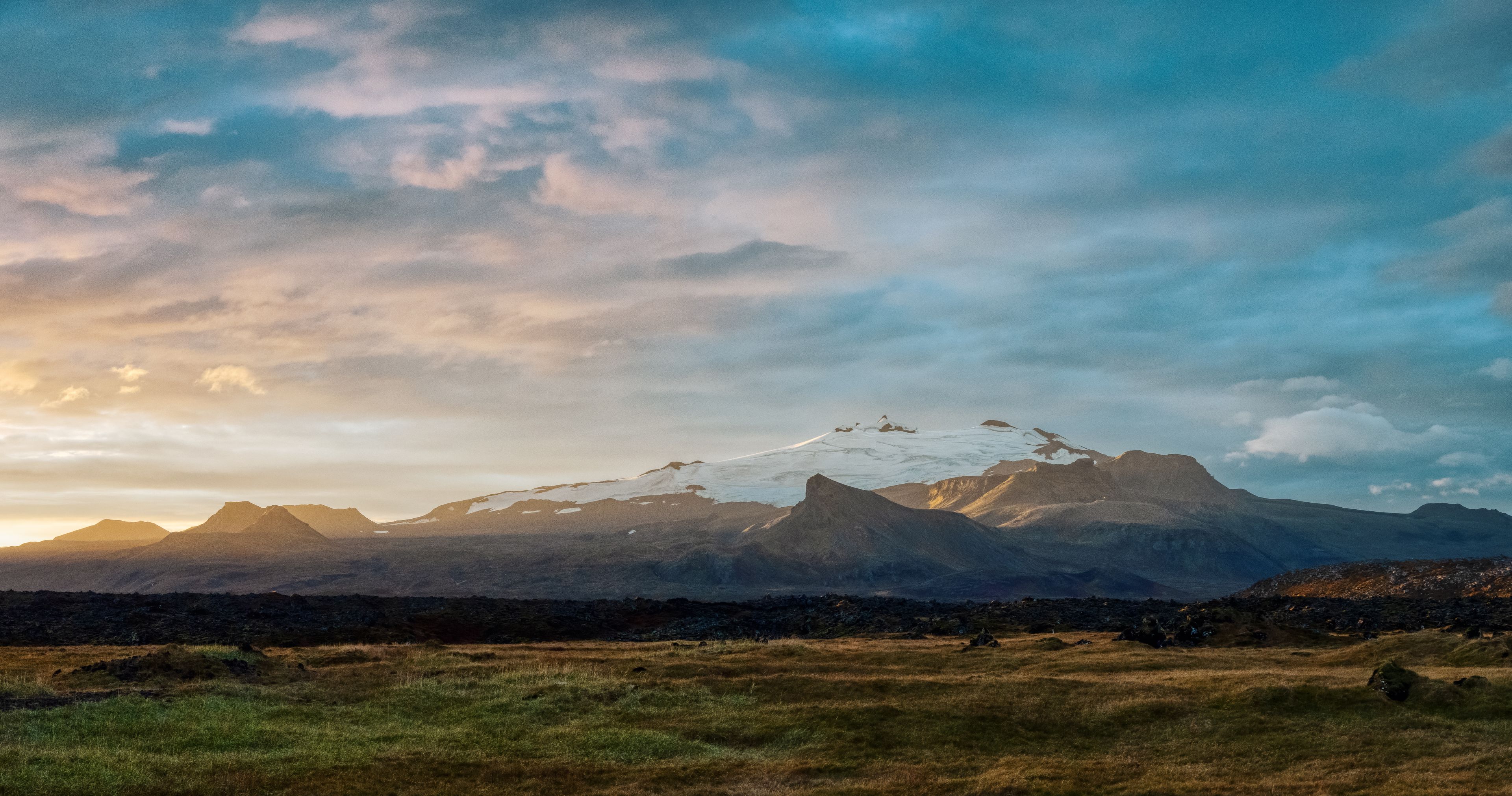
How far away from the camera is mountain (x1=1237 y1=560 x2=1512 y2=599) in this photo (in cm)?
11594

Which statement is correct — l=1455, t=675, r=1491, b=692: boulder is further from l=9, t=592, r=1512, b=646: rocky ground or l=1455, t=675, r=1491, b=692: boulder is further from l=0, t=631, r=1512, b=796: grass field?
l=9, t=592, r=1512, b=646: rocky ground

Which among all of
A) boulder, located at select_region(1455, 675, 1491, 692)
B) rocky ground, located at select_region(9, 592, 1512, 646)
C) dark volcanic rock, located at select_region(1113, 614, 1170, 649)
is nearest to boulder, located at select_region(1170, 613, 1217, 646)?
rocky ground, located at select_region(9, 592, 1512, 646)

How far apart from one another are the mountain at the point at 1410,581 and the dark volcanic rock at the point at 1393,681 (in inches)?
2885

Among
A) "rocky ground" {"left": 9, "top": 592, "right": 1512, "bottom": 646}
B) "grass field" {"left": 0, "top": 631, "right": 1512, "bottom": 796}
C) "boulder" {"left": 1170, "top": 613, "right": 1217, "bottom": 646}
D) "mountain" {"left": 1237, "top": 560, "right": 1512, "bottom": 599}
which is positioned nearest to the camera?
"grass field" {"left": 0, "top": 631, "right": 1512, "bottom": 796}

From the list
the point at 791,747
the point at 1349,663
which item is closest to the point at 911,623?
the point at 1349,663

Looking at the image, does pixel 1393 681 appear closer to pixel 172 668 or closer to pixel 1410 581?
pixel 172 668

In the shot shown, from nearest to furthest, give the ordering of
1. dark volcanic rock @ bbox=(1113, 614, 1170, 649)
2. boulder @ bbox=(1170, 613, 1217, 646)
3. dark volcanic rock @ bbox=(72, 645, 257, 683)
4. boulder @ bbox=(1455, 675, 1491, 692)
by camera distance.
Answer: boulder @ bbox=(1455, 675, 1491, 692), dark volcanic rock @ bbox=(72, 645, 257, 683), dark volcanic rock @ bbox=(1113, 614, 1170, 649), boulder @ bbox=(1170, 613, 1217, 646)

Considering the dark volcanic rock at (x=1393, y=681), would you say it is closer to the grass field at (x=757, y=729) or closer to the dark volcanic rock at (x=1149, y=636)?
the grass field at (x=757, y=729)

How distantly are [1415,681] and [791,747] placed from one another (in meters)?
27.1

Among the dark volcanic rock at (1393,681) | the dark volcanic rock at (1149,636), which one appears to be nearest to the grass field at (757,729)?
the dark volcanic rock at (1393,681)

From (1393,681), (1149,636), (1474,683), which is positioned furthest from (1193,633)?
(1393,681)

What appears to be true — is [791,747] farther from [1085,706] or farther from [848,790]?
[1085,706]

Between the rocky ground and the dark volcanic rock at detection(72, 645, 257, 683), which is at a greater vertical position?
the dark volcanic rock at detection(72, 645, 257, 683)

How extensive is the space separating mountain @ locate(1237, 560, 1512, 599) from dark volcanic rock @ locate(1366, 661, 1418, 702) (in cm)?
7328
